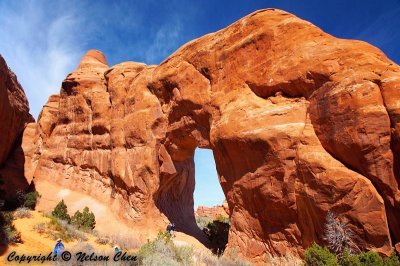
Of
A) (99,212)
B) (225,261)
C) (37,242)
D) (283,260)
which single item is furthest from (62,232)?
(283,260)

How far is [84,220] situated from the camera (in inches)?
763

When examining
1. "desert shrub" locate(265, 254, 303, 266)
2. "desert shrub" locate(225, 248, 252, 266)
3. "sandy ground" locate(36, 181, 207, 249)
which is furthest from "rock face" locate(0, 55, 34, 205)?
"desert shrub" locate(265, 254, 303, 266)

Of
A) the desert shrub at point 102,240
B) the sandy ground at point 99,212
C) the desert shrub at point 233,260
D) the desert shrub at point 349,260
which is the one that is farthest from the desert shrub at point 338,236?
the desert shrub at point 102,240

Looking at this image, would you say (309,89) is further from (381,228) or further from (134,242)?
(134,242)

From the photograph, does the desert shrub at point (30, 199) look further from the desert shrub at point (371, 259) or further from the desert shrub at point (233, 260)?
the desert shrub at point (371, 259)

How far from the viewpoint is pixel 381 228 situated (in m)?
9.55

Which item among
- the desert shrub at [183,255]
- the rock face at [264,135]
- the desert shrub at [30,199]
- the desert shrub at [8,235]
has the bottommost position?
the desert shrub at [183,255]

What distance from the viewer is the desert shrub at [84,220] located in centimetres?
1894

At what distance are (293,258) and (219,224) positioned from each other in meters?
11.1

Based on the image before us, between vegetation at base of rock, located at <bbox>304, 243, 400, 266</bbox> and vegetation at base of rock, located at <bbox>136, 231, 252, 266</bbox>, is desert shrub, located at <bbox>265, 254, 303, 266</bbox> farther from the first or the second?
vegetation at base of rock, located at <bbox>304, 243, 400, 266</bbox>

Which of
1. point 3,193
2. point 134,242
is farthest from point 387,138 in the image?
point 3,193

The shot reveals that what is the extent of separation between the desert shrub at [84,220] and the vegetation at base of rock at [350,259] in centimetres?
1387

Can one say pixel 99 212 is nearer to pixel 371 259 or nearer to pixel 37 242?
pixel 37 242

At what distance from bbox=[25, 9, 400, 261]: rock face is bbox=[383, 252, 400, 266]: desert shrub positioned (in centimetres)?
72
